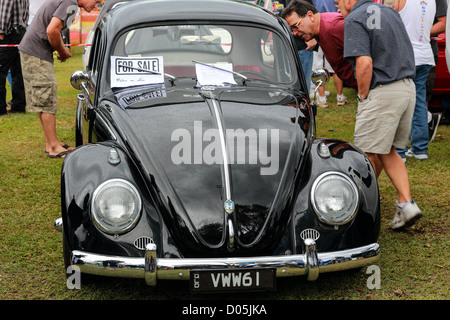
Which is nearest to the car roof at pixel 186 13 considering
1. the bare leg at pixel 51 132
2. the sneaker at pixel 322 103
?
the bare leg at pixel 51 132

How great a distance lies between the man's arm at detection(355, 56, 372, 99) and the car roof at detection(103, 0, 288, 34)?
718mm

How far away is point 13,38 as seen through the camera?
29.9 feet

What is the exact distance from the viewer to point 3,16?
890 centimetres

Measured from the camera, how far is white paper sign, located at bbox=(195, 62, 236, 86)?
4406mm

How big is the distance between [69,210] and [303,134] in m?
1.54

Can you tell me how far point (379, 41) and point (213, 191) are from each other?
6.13ft

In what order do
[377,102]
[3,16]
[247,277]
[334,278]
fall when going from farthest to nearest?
[3,16] < [377,102] < [334,278] < [247,277]

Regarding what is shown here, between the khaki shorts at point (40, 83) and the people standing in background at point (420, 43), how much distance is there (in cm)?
396

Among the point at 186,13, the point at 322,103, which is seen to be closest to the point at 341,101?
the point at 322,103

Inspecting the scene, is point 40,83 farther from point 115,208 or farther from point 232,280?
point 232,280

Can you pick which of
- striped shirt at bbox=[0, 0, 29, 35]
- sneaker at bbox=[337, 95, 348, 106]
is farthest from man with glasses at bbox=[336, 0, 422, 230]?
striped shirt at bbox=[0, 0, 29, 35]

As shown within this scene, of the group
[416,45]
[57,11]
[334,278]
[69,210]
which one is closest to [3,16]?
[57,11]

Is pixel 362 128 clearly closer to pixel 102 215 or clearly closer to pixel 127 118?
pixel 127 118

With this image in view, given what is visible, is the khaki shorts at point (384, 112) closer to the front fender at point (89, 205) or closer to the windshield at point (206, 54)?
the windshield at point (206, 54)
